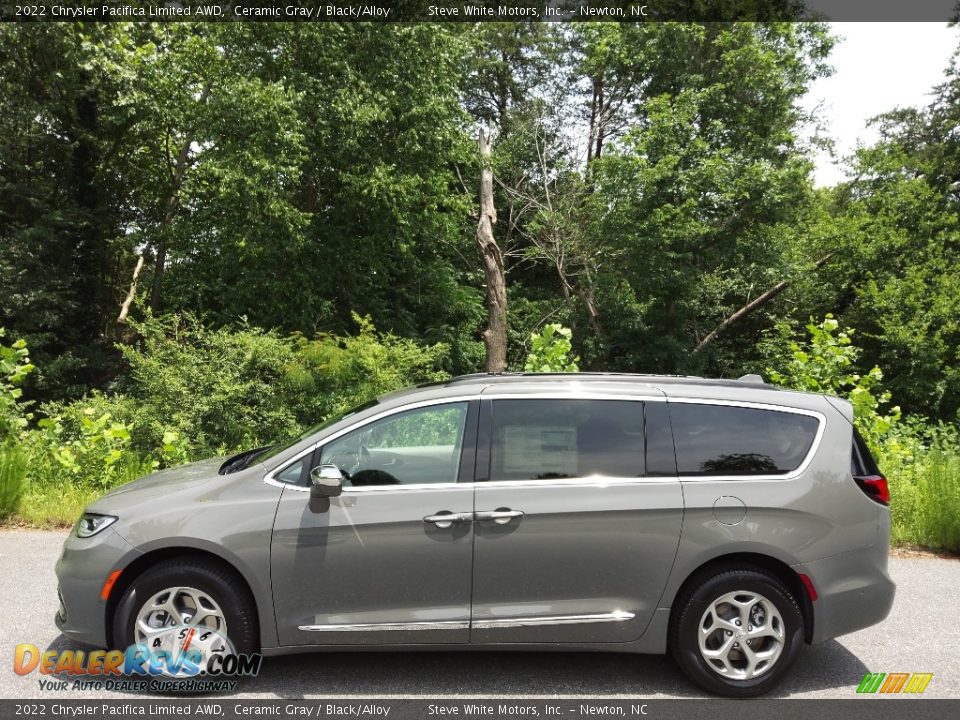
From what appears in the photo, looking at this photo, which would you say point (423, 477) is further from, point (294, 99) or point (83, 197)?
point (83, 197)

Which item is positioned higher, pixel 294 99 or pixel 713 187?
pixel 294 99

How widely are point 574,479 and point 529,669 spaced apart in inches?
47.6

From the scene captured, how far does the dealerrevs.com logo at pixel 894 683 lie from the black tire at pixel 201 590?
11.3ft

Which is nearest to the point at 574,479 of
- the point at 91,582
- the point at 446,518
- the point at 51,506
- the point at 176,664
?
the point at 446,518

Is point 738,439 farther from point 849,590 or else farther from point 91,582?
point 91,582

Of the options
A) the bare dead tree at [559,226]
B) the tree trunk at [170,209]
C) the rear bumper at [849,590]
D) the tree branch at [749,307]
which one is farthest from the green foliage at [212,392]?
the tree branch at [749,307]

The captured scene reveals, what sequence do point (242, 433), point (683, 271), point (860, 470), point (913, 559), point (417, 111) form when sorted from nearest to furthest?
point (860, 470)
point (913, 559)
point (242, 433)
point (417, 111)
point (683, 271)

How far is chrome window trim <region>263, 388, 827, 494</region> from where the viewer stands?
424 centimetres

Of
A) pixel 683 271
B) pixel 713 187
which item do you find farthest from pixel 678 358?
pixel 713 187

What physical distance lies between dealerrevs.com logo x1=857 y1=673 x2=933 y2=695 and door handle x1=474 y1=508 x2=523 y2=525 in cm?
220

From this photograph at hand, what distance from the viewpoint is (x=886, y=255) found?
21719 mm

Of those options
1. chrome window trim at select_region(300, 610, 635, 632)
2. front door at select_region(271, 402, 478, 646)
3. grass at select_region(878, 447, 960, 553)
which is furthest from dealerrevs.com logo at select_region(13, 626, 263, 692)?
grass at select_region(878, 447, 960, 553)

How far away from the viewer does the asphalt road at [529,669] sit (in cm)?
418

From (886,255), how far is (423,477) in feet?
70.2
